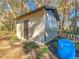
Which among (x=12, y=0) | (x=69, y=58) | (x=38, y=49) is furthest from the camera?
(x=12, y=0)

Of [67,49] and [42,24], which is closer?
[67,49]

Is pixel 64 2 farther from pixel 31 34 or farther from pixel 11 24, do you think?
pixel 11 24

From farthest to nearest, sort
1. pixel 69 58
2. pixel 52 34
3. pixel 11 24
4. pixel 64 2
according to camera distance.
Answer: pixel 11 24, pixel 64 2, pixel 52 34, pixel 69 58

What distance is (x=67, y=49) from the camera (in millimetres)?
8789

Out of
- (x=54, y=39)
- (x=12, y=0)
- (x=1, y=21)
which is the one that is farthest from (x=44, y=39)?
(x=1, y=21)

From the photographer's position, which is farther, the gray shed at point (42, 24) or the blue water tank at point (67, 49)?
the gray shed at point (42, 24)

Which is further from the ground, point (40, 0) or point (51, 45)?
point (40, 0)

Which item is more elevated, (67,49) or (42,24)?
(42,24)

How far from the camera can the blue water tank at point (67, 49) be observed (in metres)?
8.55

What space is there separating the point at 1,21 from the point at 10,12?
19.1 ft

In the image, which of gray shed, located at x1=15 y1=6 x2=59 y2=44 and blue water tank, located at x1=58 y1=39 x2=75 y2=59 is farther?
gray shed, located at x1=15 y1=6 x2=59 y2=44

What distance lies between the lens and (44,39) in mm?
13961

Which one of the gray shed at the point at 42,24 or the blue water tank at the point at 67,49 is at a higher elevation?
the gray shed at the point at 42,24

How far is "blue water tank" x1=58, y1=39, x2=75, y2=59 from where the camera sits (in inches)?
337
